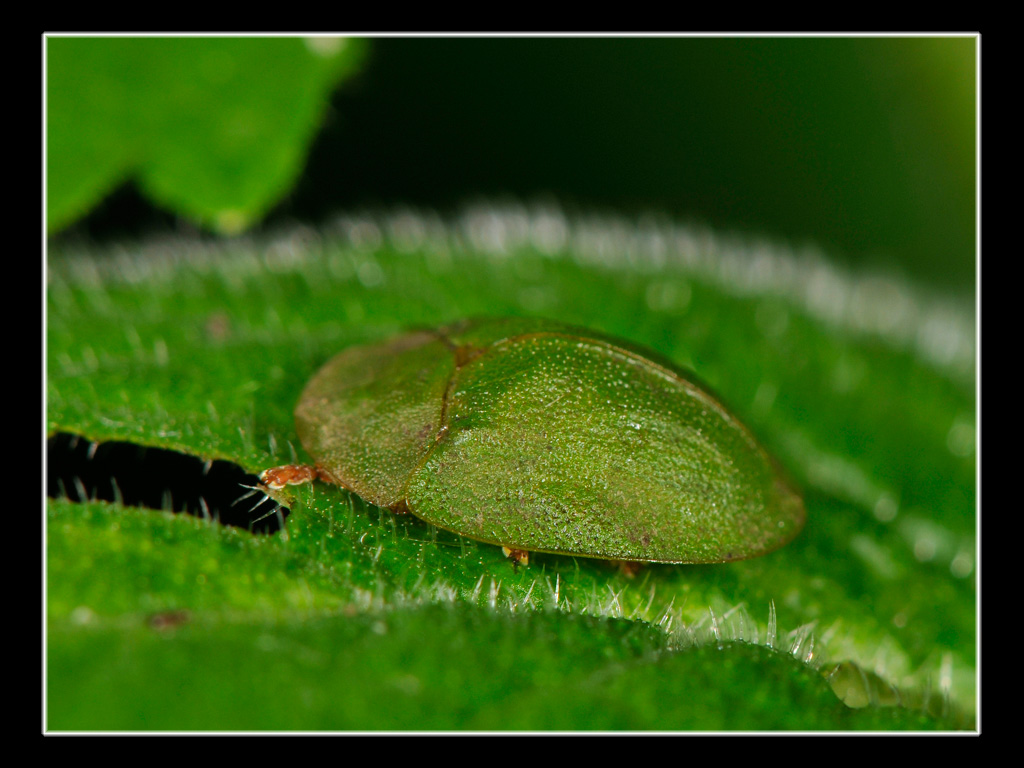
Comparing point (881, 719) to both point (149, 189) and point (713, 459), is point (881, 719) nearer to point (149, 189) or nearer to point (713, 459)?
point (713, 459)

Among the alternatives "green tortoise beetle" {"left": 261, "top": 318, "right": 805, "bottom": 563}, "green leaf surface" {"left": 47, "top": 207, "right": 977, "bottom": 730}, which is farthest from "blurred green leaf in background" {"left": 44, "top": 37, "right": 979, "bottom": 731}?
"green tortoise beetle" {"left": 261, "top": 318, "right": 805, "bottom": 563}

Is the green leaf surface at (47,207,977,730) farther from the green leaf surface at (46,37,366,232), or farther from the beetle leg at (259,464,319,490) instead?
the green leaf surface at (46,37,366,232)

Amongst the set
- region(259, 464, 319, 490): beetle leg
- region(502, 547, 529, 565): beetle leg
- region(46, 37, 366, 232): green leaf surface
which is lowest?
region(502, 547, 529, 565): beetle leg

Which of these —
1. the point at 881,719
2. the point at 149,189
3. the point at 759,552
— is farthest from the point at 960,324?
the point at 149,189

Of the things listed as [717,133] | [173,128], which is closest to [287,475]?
[173,128]

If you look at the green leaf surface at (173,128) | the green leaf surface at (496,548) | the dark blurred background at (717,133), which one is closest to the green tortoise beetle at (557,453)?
the green leaf surface at (496,548)

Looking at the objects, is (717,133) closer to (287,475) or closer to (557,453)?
(557,453)
